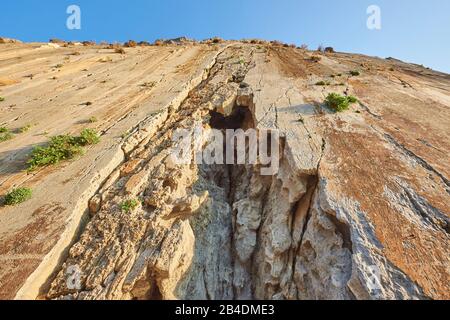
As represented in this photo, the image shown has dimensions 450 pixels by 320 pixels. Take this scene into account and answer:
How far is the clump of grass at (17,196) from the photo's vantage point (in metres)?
6.65

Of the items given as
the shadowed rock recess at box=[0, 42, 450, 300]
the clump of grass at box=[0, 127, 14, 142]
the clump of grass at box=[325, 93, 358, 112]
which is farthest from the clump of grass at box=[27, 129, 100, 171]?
the clump of grass at box=[325, 93, 358, 112]

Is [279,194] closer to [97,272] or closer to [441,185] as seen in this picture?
[441,185]

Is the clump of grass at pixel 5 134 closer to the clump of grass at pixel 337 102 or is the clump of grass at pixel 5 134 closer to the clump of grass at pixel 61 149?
the clump of grass at pixel 61 149

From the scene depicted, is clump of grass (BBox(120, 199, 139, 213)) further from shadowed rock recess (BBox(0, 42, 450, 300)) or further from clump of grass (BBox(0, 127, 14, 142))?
clump of grass (BBox(0, 127, 14, 142))

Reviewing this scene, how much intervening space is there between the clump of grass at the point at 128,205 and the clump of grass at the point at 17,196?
7.14 feet

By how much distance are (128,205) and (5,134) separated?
5.71 metres

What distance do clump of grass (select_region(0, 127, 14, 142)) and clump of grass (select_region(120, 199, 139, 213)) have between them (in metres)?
5.29

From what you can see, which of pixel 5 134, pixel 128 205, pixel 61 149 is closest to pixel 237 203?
pixel 128 205

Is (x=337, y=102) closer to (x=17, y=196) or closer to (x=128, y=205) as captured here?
(x=128, y=205)

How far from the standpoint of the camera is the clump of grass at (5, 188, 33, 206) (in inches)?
262

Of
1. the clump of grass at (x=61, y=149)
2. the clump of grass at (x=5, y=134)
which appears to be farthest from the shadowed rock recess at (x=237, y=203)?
the clump of grass at (x=5, y=134)

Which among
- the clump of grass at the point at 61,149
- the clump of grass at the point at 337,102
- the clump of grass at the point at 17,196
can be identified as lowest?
the clump of grass at the point at 17,196

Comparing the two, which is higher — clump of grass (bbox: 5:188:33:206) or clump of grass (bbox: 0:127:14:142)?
clump of grass (bbox: 0:127:14:142)
